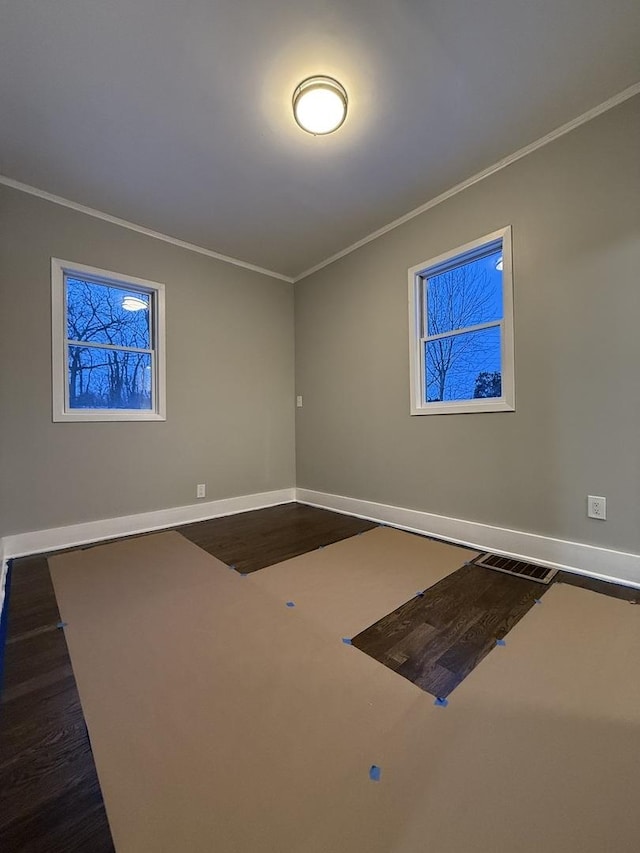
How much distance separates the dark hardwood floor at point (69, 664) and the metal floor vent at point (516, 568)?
0.07 metres

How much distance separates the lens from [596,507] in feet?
6.86

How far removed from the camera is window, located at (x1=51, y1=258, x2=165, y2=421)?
2.77 meters

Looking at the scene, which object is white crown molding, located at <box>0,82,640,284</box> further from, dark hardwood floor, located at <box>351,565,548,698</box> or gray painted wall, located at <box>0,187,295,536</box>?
dark hardwood floor, located at <box>351,565,548,698</box>

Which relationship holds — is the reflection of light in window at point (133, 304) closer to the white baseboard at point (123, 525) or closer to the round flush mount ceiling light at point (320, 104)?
the white baseboard at point (123, 525)

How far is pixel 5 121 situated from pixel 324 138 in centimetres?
192

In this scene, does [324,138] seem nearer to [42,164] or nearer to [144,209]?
[144,209]

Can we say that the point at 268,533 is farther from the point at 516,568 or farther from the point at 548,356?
the point at 548,356

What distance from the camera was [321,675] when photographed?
1.31m

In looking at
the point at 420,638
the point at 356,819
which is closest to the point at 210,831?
the point at 356,819

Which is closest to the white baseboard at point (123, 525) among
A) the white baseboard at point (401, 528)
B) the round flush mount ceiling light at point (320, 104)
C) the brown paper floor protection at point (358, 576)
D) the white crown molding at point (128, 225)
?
the white baseboard at point (401, 528)

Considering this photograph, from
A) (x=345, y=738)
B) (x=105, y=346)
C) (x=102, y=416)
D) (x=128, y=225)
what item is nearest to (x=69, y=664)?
(x=345, y=738)

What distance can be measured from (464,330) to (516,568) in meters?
1.80

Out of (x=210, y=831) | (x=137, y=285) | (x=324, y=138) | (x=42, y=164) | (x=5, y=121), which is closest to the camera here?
(x=210, y=831)

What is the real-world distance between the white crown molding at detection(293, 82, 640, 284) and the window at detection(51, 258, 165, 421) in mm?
2115
